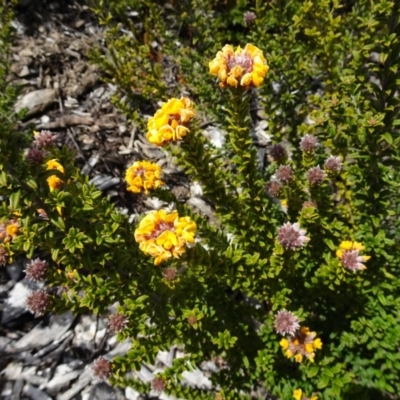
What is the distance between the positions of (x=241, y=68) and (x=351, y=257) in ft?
5.03

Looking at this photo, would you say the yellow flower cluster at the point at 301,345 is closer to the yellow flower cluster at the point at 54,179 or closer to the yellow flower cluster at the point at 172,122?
the yellow flower cluster at the point at 172,122

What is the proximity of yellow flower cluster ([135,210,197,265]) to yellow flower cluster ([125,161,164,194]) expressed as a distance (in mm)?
611

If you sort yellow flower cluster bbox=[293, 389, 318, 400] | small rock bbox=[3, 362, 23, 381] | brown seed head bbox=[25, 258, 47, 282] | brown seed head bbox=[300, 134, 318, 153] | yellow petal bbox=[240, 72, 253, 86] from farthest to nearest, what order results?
small rock bbox=[3, 362, 23, 381] < yellow flower cluster bbox=[293, 389, 318, 400] < brown seed head bbox=[300, 134, 318, 153] < brown seed head bbox=[25, 258, 47, 282] < yellow petal bbox=[240, 72, 253, 86]

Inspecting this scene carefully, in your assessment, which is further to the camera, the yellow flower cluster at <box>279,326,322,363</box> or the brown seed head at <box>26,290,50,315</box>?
the yellow flower cluster at <box>279,326,322,363</box>

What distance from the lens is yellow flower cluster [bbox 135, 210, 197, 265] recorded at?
225 centimetres

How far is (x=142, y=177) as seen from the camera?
9.62ft

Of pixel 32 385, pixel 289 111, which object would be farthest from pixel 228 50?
pixel 32 385

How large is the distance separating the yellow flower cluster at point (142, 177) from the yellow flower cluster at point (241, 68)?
3.08ft

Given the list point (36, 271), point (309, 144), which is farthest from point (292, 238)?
point (36, 271)

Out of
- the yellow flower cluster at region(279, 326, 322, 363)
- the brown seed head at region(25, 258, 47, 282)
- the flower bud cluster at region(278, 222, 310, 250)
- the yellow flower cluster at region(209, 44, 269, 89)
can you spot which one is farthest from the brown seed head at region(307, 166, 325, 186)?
the brown seed head at region(25, 258, 47, 282)

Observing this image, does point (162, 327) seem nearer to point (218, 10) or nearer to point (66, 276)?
point (66, 276)

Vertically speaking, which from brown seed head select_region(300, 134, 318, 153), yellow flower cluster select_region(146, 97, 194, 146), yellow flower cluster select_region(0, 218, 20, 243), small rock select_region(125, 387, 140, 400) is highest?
yellow flower cluster select_region(146, 97, 194, 146)

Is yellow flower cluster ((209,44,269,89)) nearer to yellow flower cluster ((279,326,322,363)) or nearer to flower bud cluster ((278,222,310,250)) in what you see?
flower bud cluster ((278,222,310,250))

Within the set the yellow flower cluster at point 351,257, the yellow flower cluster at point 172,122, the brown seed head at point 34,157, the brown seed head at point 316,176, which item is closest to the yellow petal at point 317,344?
the yellow flower cluster at point 351,257
